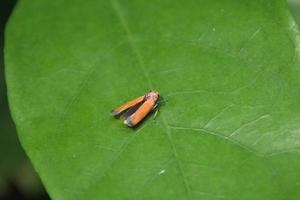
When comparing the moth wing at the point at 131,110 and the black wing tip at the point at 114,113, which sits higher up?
the moth wing at the point at 131,110

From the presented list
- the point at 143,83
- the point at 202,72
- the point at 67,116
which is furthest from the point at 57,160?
the point at 202,72

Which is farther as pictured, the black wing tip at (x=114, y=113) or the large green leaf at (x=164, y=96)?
the black wing tip at (x=114, y=113)

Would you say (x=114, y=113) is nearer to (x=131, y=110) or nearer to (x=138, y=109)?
(x=131, y=110)

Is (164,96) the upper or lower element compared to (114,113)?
upper

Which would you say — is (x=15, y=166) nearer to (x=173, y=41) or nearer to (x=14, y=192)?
(x=14, y=192)

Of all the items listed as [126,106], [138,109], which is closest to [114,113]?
[126,106]
